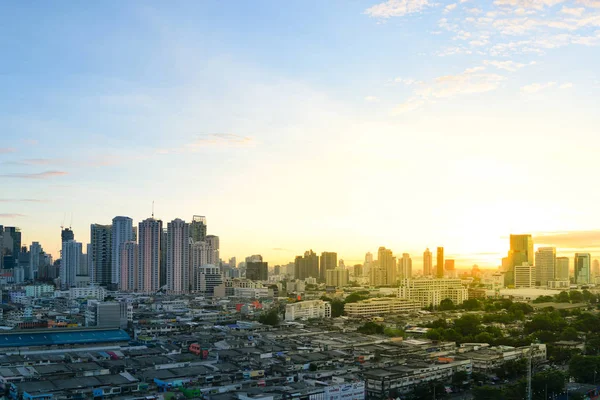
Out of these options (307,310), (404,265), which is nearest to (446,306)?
(307,310)

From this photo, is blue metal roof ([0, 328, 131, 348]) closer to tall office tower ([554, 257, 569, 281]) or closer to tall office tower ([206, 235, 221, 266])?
tall office tower ([206, 235, 221, 266])

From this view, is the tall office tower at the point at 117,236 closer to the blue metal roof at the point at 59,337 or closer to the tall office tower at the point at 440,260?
the blue metal roof at the point at 59,337

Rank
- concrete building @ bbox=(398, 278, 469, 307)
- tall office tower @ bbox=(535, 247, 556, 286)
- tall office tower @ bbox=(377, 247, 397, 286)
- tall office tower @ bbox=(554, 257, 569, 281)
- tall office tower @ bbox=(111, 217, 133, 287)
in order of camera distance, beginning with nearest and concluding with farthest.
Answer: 1. concrete building @ bbox=(398, 278, 469, 307)
2. tall office tower @ bbox=(111, 217, 133, 287)
3. tall office tower @ bbox=(535, 247, 556, 286)
4. tall office tower @ bbox=(377, 247, 397, 286)
5. tall office tower @ bbox=(554, 257, 569, 281)

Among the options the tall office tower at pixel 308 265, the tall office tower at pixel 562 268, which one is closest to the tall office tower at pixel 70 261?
the tall office tower at pixel 308 265

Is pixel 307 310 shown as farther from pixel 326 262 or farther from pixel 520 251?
pixel 520 251

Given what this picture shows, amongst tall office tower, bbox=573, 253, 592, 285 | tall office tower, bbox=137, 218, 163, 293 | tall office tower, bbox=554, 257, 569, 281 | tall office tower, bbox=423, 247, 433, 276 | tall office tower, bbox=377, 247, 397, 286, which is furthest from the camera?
tall office tower, bbox=423, 247, 433, 276

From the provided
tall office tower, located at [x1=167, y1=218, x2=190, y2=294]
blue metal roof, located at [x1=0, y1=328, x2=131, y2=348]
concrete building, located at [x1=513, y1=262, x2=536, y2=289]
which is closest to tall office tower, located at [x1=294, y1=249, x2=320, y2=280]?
concrete building, located at [x1=513, y1=262, x2=536, y2=289]
